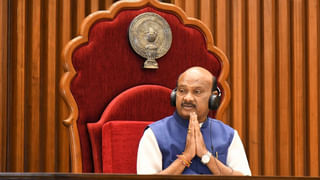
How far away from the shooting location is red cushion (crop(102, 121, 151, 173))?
2.50 m

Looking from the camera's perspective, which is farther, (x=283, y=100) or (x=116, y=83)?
(x=283, y=100)

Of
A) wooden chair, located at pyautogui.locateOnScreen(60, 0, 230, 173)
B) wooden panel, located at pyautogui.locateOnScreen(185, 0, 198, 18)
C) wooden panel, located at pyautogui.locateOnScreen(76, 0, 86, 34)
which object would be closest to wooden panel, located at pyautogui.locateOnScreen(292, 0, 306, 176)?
wooden panel, located at pyautogui.locateOnScreen(185, 0, 198, 18)

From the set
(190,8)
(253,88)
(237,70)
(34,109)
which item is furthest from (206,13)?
(34,109)

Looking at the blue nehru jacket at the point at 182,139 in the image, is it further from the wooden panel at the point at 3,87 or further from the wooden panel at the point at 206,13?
the wooden panel at the point at 206,13

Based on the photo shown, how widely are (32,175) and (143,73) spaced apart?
5.22 feet

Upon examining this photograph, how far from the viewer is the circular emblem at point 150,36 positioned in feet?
8.74

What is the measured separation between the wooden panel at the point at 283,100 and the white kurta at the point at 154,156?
168 centimetres

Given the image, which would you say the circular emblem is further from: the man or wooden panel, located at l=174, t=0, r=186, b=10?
wooden panel, located at l=174, t=0, r=186, b=10

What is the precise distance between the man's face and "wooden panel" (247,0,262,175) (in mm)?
1707

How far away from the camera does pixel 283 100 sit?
13.0 ft

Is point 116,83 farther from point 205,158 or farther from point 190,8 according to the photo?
point 190,8

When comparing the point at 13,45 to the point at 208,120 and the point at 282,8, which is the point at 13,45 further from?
the point at 282,8

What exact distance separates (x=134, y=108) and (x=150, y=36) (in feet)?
1.11

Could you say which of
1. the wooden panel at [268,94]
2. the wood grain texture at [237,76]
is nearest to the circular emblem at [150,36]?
the wood grain texture at [237,76]
